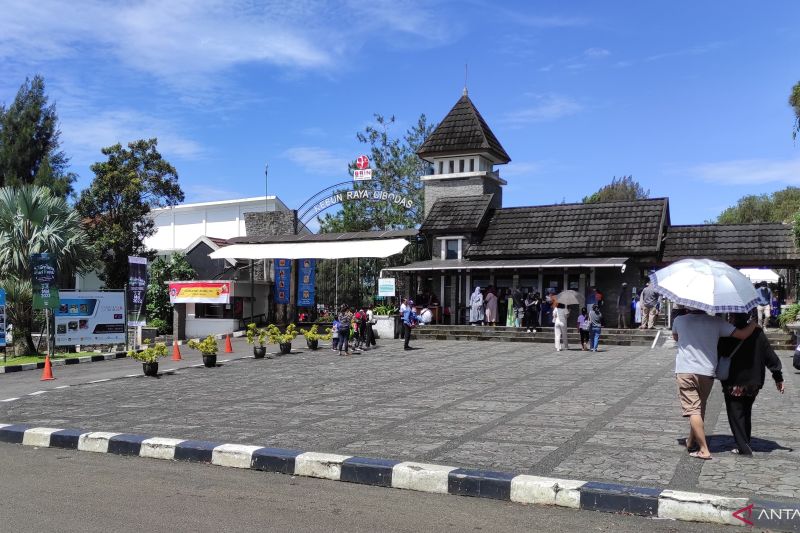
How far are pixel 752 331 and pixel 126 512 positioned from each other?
5.88 m

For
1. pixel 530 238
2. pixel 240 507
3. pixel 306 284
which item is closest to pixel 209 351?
pixel 240 507

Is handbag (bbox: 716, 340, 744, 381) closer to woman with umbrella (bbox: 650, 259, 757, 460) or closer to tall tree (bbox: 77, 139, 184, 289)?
woman with umbrella (bbox: 650, 259, 757, 460)

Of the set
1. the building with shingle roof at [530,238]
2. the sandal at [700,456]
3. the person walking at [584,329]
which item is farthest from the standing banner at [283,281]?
the sandal at [700,456]

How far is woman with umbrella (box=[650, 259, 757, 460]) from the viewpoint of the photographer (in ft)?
22.2

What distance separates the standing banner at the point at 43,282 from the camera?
65.3 ft

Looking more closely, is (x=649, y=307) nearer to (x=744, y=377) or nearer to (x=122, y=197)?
(x=744, y=377)

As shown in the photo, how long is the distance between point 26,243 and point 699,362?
67.1 ft

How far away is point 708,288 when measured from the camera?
22.4ft

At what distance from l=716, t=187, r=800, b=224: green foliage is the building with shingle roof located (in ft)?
105

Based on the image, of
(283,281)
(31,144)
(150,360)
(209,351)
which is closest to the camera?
(150,360)

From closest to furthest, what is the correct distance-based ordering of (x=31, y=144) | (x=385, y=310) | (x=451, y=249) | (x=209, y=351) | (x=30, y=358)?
(x=209, y=351)
(x=30, y=358)
(x=385, y=310)
(x=451, y=249)
(x=31, y=144)

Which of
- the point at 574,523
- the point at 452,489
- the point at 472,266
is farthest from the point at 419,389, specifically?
the point at 472,266

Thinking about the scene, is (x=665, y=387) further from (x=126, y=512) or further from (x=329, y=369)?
(x=126, y=512)

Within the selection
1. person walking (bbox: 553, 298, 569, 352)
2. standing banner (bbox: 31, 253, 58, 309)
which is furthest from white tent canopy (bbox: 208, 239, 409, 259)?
standing banner (bbox: 31, 253, 58, 309)
